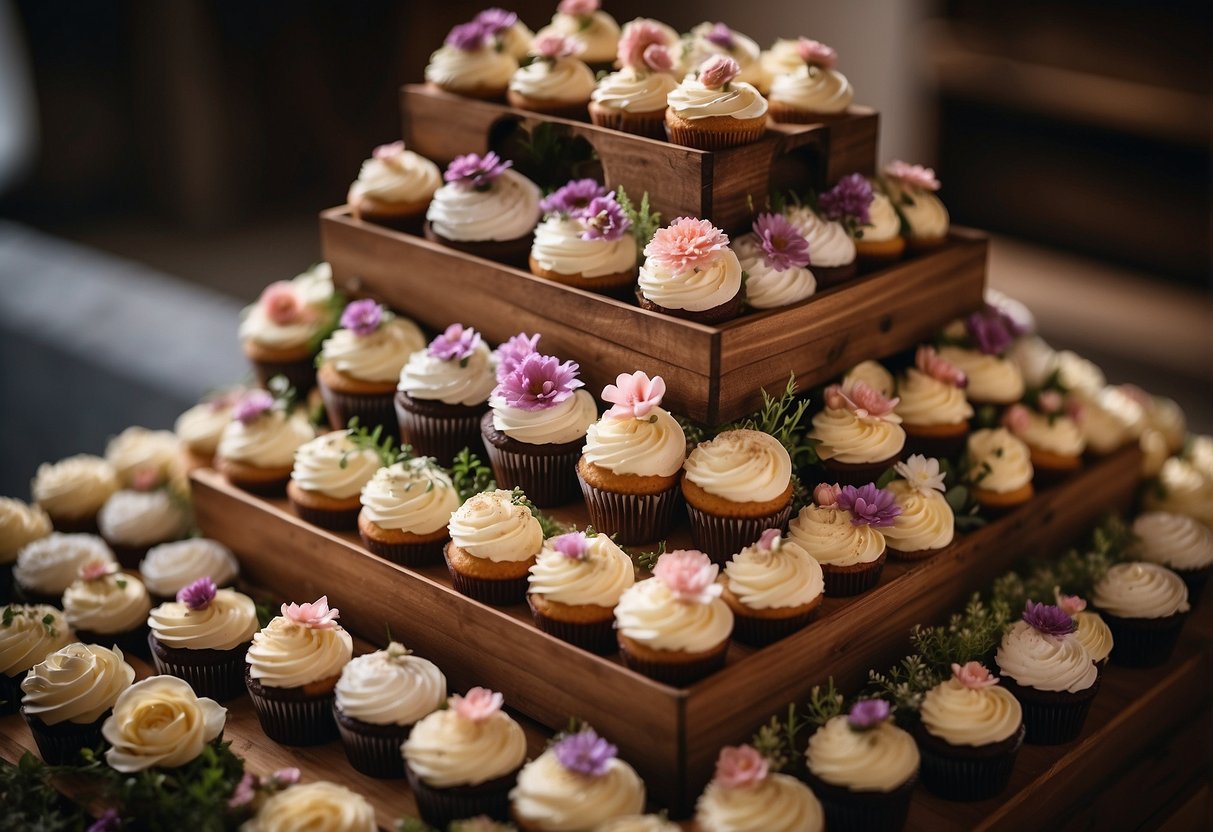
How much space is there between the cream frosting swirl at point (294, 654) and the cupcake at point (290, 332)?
34.8 inches

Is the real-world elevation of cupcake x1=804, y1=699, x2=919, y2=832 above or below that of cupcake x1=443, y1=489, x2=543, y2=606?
below

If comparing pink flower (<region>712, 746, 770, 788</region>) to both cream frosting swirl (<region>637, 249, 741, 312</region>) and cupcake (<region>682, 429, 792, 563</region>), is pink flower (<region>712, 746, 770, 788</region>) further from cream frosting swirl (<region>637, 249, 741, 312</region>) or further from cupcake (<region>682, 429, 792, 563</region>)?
cream frosting swirl (<region>637, 249, 741, 312</region>)

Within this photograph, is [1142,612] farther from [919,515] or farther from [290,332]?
[290,332]

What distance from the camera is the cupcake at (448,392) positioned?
2732mm

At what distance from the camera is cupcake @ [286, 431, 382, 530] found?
8.99 ft

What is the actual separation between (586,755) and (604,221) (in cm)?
105

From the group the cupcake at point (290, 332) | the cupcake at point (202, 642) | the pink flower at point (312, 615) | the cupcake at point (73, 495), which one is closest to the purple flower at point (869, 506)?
the pink flower at point (312, 615)

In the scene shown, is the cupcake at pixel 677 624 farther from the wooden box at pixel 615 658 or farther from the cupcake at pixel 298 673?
the cupcake at pixel 298 673

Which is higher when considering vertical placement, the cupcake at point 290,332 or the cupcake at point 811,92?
the cupcake at point 811,92

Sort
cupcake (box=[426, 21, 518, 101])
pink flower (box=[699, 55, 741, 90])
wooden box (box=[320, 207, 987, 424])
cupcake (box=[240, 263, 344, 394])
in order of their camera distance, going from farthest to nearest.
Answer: cupcake (box=[240, 263, 344, 394])
cupcake (box=[426, 21, 518, 101])
pink flower (box=[699, 55, 741, 90])
wooden box (box=[320, 207, 987, 424])

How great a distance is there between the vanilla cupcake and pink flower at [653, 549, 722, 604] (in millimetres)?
274

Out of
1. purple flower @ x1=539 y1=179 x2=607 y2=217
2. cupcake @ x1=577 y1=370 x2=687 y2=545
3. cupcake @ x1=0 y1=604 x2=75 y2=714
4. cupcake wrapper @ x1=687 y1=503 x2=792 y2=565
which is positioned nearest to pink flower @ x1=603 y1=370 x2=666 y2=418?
cupcake @ x1=577 y1=370 x2=687 y2=545

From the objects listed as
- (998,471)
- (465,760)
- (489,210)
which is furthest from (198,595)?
(998,471)

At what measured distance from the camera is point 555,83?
9.52 ft
